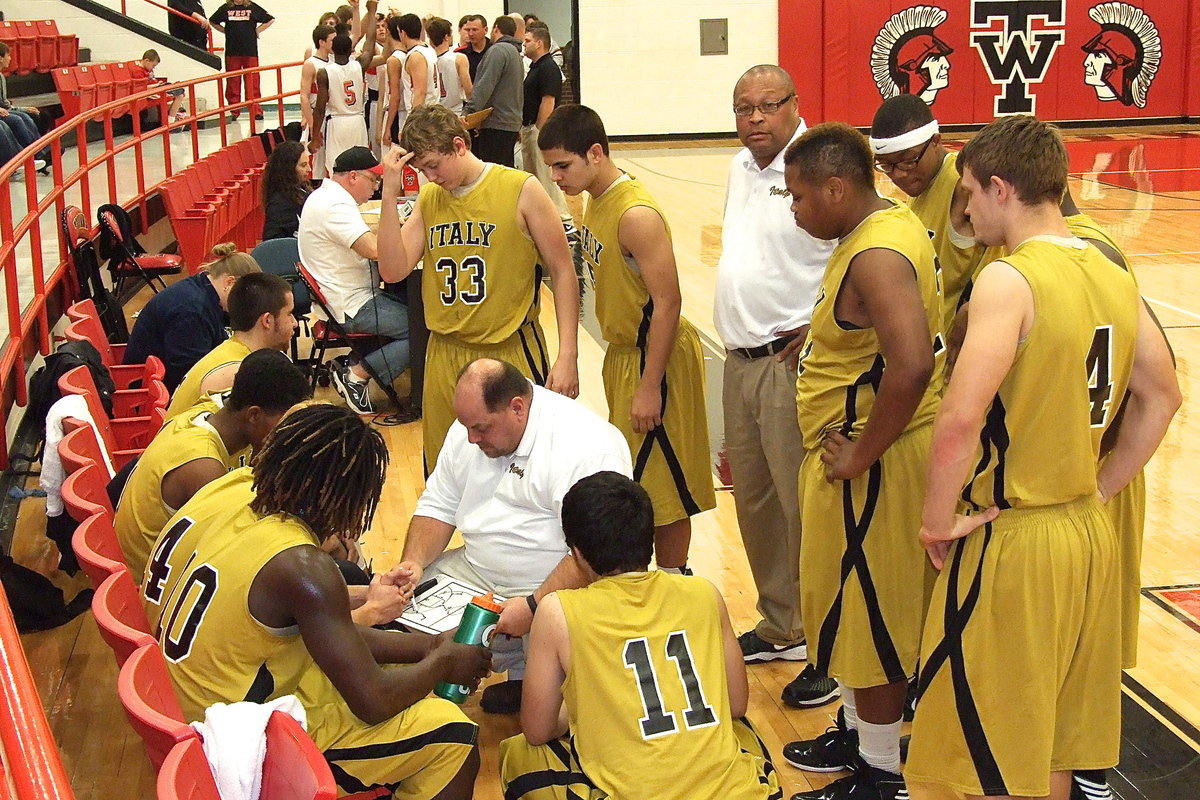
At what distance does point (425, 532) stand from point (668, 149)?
1613 centimetres

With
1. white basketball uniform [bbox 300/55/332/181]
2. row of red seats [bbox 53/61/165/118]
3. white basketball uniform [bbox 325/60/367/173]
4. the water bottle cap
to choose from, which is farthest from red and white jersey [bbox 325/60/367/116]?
the water bottle cap

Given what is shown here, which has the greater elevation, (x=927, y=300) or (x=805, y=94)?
(x=805, y=94)

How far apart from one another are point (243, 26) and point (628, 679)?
633 inches

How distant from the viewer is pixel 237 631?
104 inches

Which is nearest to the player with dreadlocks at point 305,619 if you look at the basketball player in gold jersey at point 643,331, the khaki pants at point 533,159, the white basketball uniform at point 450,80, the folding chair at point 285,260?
the basketball player in gold jersey at point 643,331

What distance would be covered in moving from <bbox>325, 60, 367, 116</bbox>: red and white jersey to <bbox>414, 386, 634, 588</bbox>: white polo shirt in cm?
882

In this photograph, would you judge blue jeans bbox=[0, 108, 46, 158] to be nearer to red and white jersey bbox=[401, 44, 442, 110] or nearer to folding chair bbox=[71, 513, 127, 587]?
red and white jersey bbox=[401, 44, 442, 110]

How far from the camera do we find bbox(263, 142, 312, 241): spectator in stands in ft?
28.3

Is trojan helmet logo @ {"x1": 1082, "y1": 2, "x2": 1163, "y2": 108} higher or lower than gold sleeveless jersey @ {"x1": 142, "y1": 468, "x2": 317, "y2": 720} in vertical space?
higher

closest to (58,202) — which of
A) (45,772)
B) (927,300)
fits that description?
(927,300)

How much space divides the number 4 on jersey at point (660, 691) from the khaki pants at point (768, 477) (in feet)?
3.66

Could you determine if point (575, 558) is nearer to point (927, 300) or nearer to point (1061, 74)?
point (927, 300)

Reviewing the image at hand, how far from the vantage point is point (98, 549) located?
3.13 metres

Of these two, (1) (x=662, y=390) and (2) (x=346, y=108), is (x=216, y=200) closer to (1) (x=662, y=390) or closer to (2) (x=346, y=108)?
(2) (x=346, y=108)
